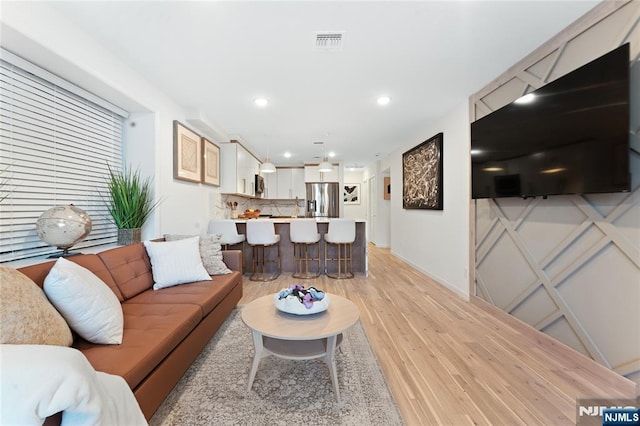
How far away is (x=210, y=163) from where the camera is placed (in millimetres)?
4246

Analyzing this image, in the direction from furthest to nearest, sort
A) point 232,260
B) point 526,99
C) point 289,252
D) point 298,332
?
1. point 289,252
2. point 232,260
3. point 526,99
4. point 298,332

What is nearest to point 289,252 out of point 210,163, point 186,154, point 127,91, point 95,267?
point 210,163

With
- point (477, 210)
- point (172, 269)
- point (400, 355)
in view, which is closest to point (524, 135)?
point (477, 210)

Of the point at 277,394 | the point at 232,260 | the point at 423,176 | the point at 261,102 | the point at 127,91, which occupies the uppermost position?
the point at 261,102

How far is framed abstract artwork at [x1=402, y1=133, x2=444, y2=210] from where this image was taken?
383 centimetres

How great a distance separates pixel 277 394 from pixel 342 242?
8.63 feet

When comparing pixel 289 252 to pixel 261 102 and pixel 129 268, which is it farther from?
pixel 129 268

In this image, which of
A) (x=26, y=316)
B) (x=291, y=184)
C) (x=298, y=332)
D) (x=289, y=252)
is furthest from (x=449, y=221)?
(x=291, y=184)

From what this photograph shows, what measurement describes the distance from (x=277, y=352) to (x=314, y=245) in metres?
3.03

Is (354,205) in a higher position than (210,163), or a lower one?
lower

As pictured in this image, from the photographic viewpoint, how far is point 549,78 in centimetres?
209

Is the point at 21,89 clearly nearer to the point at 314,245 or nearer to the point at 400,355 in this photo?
the point at 400,355

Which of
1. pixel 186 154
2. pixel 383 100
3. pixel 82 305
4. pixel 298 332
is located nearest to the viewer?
pixel 82 305

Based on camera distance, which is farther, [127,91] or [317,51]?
[127,91]
